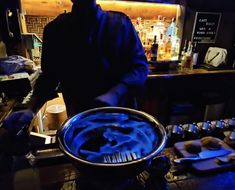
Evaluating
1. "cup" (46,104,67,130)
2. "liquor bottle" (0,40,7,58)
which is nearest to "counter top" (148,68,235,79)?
"cup" (46,104,67,130)

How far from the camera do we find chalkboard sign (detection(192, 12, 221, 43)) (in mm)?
3158

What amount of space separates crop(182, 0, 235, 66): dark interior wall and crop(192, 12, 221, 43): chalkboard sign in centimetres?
6

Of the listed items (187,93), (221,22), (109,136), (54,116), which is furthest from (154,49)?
(109,136)

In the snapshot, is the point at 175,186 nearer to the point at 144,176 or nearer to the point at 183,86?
the point at 144,176

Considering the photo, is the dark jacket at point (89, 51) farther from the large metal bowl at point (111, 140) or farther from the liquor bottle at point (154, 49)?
the liquor bottle at point (154, 49)

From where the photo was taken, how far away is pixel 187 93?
10.5 ft

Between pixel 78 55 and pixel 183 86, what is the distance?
6.89 ft

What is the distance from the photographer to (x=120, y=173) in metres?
0.58

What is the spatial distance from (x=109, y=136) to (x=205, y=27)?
3049mm

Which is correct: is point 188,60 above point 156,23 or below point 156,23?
below

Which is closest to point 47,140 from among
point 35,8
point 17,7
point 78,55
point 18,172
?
point 18,172

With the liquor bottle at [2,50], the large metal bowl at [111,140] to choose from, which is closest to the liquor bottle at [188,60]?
the liquor bottle at [2,50]

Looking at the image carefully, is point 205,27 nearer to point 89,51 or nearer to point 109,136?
point 89,51

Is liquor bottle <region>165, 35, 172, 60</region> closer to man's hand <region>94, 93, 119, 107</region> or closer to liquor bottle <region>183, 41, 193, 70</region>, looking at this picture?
liquor bottle <region>183, 41, 193, 70</region>
